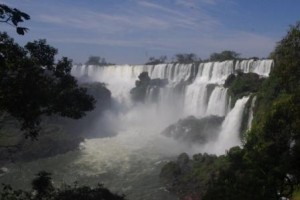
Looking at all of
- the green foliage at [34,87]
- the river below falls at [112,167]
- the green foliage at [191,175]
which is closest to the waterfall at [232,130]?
the river below falls at [112,167]

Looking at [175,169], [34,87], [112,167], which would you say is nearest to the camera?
[34,87]

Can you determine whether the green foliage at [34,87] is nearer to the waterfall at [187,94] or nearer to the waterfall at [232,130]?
the waterfall at [232,130]

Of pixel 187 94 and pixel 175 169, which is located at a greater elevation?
pixel 187 94

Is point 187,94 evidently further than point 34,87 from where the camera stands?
Yes

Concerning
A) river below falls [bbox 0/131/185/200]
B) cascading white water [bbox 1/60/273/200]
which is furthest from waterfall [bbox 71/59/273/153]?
river below falls [bbox 0/131/185/200]

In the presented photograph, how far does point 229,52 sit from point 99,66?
96.3 feet

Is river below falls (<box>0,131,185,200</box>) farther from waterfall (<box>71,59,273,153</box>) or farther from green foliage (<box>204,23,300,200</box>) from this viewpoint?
green foliage (<box>204,23,300,200</box>)

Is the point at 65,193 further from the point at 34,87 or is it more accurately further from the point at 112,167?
the point at 112,167

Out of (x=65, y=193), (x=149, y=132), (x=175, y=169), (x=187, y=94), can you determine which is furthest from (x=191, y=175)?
(x=187, y=94)

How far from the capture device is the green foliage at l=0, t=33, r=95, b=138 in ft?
37.5

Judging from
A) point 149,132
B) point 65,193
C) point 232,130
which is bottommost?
point 149,132

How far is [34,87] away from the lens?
12.0 metres

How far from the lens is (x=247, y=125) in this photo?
138 feet

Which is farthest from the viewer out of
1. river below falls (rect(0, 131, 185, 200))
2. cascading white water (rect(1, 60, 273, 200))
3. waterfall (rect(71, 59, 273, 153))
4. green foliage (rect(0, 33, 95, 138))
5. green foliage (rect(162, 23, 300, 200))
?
waterfall (rect(71, 59, 273, 153))
